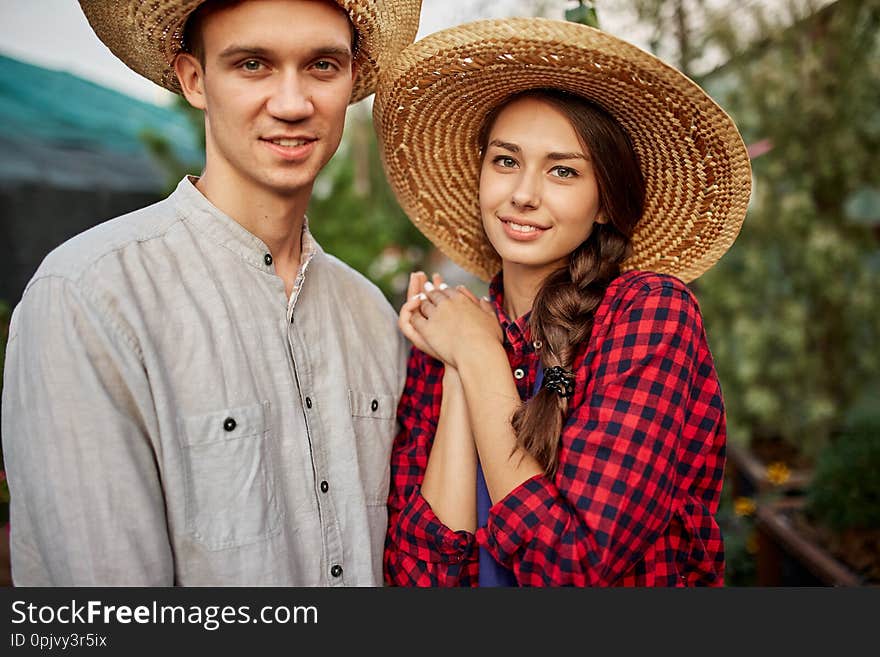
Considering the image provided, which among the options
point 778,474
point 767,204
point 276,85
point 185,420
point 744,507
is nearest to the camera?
point 185,420

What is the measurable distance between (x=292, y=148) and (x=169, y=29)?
402mm

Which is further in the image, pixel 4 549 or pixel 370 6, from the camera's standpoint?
pixel 4 549

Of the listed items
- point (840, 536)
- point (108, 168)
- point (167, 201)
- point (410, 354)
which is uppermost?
point (108, 168)

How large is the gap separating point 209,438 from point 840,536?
302 cm

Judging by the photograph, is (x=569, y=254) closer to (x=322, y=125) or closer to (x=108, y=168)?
(x=322, y=125)

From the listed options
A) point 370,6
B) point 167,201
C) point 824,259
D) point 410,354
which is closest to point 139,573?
point 167,201

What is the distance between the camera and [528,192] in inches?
80.0

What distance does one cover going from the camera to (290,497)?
1910 millimetres

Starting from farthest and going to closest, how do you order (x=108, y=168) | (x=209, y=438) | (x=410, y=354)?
1. (x=108, y=168)
2. (x=410, y=354)
3. (x=209, y=438)

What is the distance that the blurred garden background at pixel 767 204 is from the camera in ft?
15.0

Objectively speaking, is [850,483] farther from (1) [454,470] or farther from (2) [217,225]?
(2) [217,225]

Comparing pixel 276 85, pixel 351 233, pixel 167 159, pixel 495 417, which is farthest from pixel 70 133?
pixel 495 417

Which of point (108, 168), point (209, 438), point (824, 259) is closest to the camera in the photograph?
point (209, 438)

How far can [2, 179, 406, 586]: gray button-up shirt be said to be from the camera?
1603 mm
